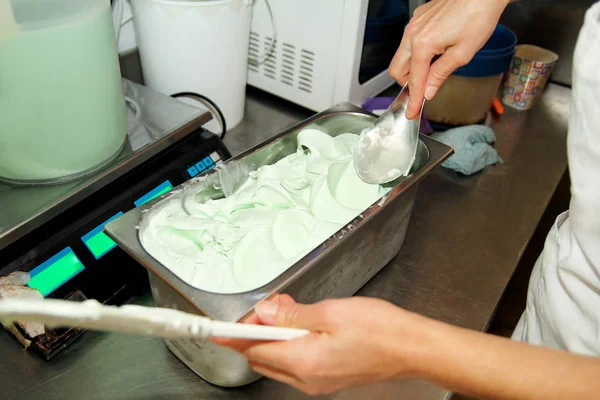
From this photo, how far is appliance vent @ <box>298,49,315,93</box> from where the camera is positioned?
1.04m

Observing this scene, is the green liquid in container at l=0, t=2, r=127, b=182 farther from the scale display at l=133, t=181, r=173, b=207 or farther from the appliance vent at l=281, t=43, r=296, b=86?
the appliance vent at l=281, t=43, r=296, b=86

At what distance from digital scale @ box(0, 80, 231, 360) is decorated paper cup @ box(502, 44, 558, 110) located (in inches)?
36.0

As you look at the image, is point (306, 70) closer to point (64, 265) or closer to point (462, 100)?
point (462, 100)

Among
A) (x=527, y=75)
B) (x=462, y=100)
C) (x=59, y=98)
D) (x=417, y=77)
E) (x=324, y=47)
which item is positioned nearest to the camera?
(x=59, y=98)

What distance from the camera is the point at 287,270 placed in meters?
0.55

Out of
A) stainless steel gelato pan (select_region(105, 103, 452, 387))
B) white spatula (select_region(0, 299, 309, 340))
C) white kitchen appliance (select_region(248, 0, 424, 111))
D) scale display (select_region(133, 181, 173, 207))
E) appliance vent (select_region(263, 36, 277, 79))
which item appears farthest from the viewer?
appliance vent (select_region(263, 36, 277, 79))

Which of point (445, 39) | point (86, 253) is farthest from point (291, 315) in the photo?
point (445, 39)

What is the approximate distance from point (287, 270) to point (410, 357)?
0.58ft

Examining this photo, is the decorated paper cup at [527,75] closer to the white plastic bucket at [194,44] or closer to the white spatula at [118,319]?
the white plastic bucket at [194,44]

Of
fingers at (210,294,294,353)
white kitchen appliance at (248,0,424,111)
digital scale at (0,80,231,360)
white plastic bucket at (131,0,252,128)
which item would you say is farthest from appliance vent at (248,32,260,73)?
fingers at (210,294,294,353)

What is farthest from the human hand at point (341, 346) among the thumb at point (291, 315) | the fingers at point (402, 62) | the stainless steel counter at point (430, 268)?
the fingers at point (402, 62)

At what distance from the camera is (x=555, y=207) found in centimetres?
142

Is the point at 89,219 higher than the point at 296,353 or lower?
lower

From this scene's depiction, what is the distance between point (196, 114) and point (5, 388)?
51 cm
